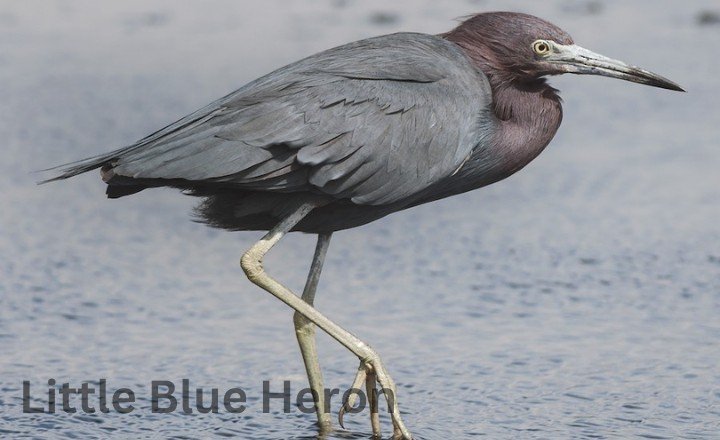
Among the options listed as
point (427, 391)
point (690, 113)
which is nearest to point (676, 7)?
point (690, 113)

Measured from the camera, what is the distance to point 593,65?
5793 mm

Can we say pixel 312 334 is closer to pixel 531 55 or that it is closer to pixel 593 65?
pixel 531 55

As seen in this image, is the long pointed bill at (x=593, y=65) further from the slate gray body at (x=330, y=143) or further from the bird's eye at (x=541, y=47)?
the slate gray body at (x=330, y=143)

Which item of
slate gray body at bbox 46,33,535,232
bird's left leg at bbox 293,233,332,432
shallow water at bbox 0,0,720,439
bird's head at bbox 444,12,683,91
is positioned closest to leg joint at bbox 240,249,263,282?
slate gray body at bbox 46,33,535,232

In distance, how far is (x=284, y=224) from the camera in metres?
5.40

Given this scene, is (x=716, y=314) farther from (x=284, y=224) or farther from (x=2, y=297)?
(x=2, y=297)

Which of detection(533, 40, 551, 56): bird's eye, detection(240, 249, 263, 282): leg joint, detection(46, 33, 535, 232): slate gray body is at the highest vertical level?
detection(533, 40, 551, 56): bird's eye

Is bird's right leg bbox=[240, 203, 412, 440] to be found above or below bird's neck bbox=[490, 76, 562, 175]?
below

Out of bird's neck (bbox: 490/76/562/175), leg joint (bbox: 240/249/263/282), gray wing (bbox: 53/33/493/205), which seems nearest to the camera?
gray wing (bbox: 53/33/493/205)

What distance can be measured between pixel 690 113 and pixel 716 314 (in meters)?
3.45

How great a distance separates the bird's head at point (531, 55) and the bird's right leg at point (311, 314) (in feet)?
3.38

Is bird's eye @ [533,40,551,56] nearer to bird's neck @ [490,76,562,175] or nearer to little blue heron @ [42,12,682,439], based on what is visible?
little blue heron @ [42,12,682,439]

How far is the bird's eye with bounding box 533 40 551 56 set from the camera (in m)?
5.75

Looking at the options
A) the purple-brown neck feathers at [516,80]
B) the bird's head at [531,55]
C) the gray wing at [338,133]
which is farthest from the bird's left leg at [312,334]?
the bird's head at [531,55]
